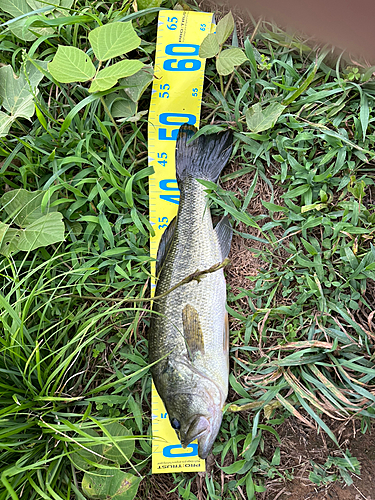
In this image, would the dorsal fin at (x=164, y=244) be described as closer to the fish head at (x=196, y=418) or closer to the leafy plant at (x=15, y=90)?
the fish head at (x=196, y=418)

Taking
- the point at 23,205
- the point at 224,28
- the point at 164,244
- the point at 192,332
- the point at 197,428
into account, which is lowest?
the point at 197,428

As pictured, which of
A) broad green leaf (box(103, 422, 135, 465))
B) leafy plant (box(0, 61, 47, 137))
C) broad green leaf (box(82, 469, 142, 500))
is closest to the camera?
broad green leaf (box(82, 469, 142, 500))

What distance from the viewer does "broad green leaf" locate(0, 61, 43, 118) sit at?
2.76 metres

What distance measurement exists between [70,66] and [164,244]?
4.34 ft

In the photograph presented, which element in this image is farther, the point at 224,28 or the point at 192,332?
the point at 224,28

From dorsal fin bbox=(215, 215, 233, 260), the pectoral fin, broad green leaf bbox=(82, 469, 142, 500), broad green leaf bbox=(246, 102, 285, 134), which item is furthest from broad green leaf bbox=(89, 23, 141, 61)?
broad green leaf bbox=(82, 469, 142, 500)

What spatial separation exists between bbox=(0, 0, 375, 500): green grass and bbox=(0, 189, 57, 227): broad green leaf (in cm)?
6

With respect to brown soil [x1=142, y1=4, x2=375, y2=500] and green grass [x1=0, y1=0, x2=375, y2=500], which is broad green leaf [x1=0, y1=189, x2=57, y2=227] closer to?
green grass [x1=0, y1=0, x2=375, y2=500]

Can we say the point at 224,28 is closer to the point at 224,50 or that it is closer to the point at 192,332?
the point at 224,50

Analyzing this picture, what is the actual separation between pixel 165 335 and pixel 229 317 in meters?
0.49

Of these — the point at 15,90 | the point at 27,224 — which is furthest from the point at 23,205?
the point at 15,90

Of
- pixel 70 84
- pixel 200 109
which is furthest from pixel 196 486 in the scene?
pixel 70 84

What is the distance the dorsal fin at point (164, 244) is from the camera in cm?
270

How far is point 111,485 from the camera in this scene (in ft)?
7.91
